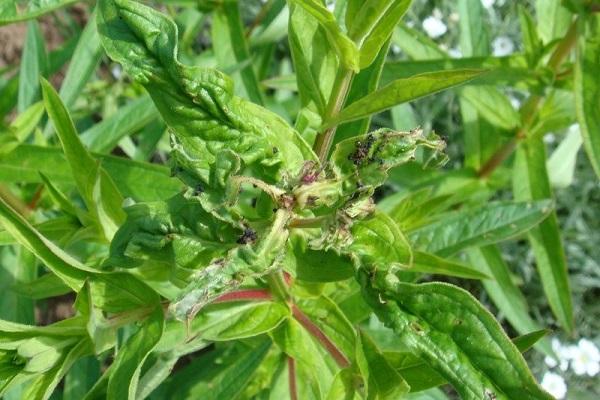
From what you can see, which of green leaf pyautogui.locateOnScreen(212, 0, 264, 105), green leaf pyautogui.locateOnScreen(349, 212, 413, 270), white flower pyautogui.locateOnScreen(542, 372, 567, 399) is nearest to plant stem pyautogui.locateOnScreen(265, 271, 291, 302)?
green leaf pyautogui.locateOnScreen(349, 212, 413, 270)

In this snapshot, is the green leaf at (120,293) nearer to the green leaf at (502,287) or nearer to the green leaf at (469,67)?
the green leaf at (469,67)

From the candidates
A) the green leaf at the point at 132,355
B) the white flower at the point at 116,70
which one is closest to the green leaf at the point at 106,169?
the green leaf at the point at 132,355

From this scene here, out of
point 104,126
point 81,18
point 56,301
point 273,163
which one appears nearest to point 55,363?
point 273,163

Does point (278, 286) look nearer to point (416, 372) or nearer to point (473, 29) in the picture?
point (416, 372)

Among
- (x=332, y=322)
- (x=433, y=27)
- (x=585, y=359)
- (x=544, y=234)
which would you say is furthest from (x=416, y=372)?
(x=433, y=27)

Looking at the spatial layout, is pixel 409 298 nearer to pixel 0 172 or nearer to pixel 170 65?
pixel 170 65

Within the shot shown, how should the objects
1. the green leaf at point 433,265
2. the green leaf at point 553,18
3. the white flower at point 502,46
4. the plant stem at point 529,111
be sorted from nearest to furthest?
the green leaf at point 433,265 → the plant stem at point 529,111 → the green leaf at point 553,18 → the white flower at point 502,46
